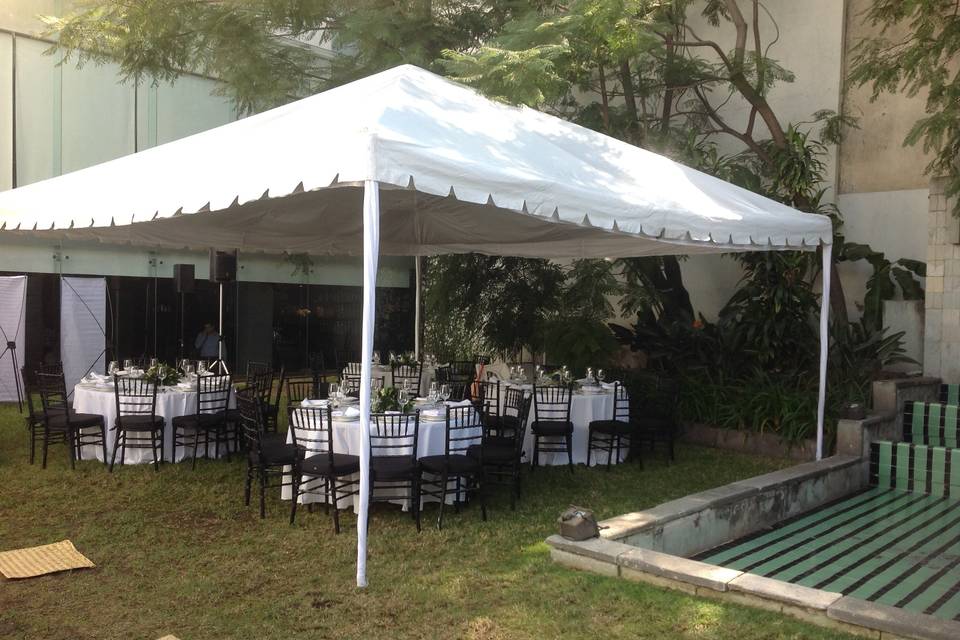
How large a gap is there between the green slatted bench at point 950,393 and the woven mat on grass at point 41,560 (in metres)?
8.22

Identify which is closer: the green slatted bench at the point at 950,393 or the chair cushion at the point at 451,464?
the chair cushion at the point at 451,464

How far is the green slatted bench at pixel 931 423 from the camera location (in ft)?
26.1

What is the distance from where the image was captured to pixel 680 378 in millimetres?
9453

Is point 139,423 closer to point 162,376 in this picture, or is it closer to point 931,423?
point 162,376

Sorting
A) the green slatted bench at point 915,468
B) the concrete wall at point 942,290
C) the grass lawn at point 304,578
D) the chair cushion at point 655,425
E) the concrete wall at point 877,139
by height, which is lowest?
the grass lawn at point 304,578

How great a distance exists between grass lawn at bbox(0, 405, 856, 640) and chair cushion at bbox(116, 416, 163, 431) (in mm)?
506

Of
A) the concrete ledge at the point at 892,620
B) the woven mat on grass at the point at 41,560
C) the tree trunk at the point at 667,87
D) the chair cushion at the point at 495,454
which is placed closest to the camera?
the concrete ledge at the point at 892,620

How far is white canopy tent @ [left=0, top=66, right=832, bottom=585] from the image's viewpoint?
4.27m

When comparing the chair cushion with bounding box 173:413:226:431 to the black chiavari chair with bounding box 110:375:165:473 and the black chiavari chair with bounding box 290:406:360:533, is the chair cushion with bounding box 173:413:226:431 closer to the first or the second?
the black chiavari chair with bounding box 110:375:165:473

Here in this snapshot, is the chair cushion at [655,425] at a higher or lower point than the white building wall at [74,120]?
lower

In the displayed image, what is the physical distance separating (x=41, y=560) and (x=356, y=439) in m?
2.12

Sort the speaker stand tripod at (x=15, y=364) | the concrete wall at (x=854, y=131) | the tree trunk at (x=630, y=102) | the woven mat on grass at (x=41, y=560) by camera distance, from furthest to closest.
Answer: the speaker stand tripod at (x=15, y=364) → the concrete wall at (x=854, y=131) → the tree trunk at (x=630, y=102) → the woven mat on grass at (x=41, y=560)

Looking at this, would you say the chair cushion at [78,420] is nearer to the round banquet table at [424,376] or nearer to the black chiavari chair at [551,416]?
the round banquet table at [424,376]

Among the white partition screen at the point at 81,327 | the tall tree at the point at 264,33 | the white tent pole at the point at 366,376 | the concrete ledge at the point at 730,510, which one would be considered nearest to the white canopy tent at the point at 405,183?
the white tent pole at the point at 366,376
